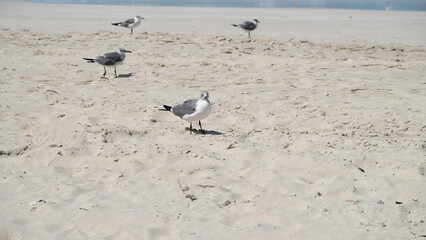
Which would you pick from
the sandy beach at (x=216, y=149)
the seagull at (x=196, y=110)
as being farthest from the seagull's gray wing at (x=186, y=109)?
the sandy beach at (x=216, y=149)

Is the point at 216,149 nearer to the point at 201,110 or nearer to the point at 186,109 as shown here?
the point at 201,110

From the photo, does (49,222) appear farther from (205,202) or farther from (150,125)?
(150,125)

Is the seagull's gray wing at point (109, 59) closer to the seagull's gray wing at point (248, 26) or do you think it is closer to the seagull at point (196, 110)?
the seagull at point (196, 110)

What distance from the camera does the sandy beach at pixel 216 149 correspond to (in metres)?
3.98

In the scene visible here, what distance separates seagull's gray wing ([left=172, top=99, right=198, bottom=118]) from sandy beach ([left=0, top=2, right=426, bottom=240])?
0.22m

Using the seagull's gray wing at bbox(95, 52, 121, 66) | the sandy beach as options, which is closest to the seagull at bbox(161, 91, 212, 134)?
the sandy beach

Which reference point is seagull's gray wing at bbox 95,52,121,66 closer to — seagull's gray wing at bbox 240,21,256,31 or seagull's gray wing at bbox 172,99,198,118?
seagull's gray wing at bbox 172,99,198,118

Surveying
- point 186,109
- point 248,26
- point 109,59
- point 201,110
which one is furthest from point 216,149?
point 248,26

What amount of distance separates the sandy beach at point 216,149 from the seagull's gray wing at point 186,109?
0.22 m

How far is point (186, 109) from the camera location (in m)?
6.44

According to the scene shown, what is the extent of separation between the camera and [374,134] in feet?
20.3

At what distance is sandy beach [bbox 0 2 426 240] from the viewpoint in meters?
3.98

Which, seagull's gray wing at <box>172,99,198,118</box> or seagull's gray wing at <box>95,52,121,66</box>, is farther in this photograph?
seagull's gray wing at <box>95,52,121,66</box>

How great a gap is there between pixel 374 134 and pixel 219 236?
127 inches
